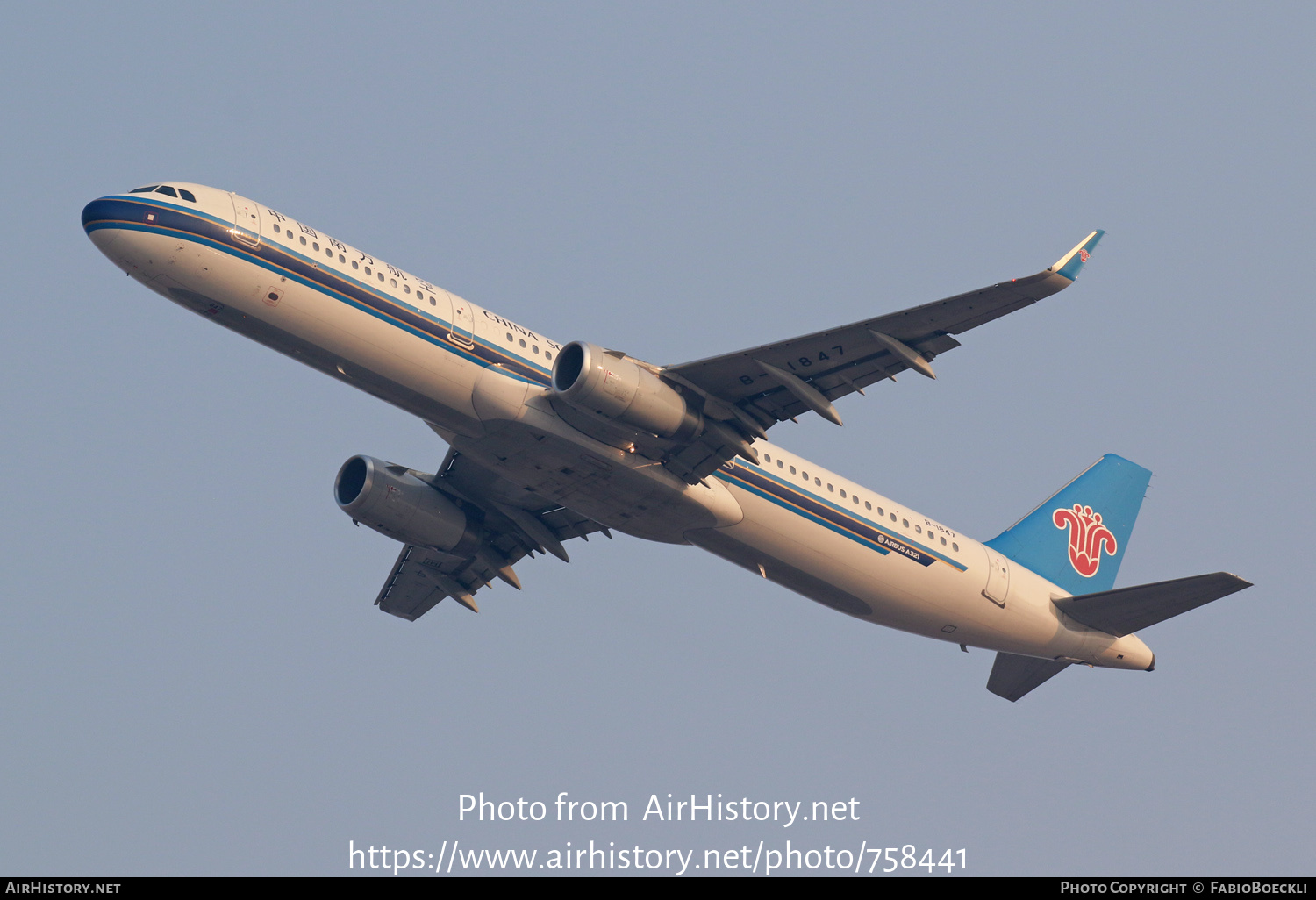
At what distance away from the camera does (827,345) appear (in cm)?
3334

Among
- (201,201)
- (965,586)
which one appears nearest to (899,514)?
(965,586)

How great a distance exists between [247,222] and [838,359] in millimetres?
14426

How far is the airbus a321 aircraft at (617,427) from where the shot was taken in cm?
3250

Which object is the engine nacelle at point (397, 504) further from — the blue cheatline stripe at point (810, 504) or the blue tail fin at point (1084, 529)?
the blue tail fin at point (1084, 529)

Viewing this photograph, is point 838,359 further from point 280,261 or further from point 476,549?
point 476,549

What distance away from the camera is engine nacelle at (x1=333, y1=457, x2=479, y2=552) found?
4016 centimetres

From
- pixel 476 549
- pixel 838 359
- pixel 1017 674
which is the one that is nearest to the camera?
pixel 838 359

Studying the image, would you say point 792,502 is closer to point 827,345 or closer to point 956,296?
point 827,345

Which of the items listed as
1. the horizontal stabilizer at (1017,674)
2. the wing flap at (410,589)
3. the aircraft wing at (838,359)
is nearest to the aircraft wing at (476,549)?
the wing flap at (410,589)

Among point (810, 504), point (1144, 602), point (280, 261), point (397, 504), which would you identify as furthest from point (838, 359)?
point (397, 504)

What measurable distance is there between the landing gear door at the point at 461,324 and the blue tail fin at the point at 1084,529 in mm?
19213

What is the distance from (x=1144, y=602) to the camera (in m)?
40.7

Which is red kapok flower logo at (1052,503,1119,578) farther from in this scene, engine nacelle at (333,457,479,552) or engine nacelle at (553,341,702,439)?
engine nacelle at (333,457,479,552)

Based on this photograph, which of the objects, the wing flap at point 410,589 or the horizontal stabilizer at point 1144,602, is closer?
the horizontal stabilizer at point 1144,602
